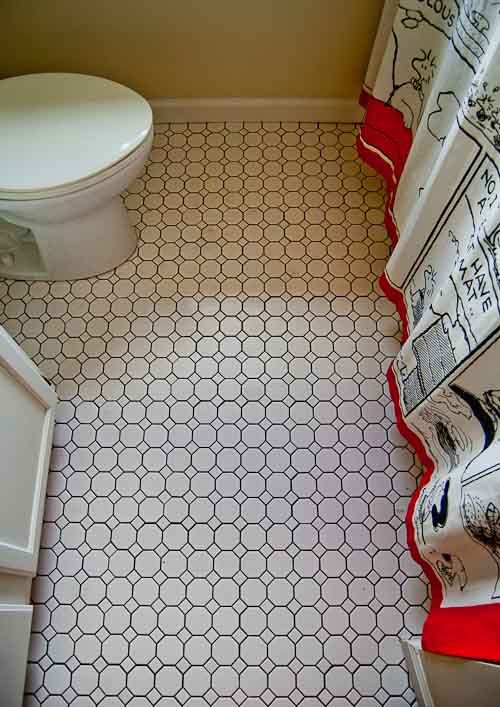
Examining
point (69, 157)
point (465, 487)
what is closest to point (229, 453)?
point (465, 487)

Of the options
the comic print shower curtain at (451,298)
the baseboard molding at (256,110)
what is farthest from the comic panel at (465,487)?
the baseboard molding at (256,110)

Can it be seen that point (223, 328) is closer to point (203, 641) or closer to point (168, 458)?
point (168, 458)

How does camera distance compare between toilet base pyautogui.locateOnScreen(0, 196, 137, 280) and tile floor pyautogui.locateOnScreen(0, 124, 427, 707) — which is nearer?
tile floor pyautogui.locateOnScreen(0, 124, 427, 707)

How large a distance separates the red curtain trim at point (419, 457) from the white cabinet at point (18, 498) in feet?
2.62

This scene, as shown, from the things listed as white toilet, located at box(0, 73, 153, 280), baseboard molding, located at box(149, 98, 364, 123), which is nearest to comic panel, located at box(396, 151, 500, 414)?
white toilet, located at box(0, 73, 153, 280)

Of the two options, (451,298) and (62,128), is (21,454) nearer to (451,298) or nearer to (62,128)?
(62,128)

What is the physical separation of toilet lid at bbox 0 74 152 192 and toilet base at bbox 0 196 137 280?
0.52ft

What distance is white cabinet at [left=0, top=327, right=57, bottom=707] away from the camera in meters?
1.22

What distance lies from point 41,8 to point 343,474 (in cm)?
146

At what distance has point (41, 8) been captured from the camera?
172 centimetres

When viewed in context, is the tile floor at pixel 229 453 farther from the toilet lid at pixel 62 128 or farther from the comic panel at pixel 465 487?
the toilet lid at pixel 62 128

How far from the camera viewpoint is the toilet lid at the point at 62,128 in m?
1.39

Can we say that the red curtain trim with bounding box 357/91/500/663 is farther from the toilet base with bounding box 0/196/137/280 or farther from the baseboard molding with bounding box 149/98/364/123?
the toilet base with bounding box 0/196/137/280

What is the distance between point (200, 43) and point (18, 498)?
1.32m
